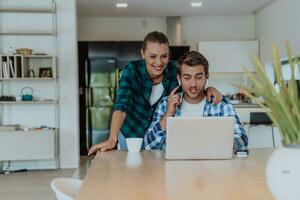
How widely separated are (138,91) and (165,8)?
4796 mm

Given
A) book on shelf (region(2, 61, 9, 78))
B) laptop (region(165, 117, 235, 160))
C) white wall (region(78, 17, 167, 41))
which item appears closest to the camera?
laptop (region(165, 117, 235, 160))

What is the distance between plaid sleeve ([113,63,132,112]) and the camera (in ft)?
8.76

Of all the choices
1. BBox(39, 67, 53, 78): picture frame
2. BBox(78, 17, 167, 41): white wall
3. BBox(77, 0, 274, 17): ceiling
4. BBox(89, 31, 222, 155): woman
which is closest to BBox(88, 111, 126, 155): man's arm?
BBox(89, 31, 222, 155): woman

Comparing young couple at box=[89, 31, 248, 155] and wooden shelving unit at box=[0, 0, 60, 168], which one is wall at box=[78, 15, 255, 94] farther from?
young couple at box=[89, 31, 248, 155]

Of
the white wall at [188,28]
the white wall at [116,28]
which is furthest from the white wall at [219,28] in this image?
the white wall at [116,28]

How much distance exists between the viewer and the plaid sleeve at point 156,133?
7.91 feet


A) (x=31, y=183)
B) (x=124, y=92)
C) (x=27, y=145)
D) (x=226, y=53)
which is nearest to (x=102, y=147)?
(x=124, y=92)

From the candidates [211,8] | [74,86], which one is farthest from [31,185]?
[211,8]

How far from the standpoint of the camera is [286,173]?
1096 millimetres

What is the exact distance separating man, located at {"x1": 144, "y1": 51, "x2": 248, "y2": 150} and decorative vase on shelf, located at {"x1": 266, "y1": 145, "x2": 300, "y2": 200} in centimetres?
121

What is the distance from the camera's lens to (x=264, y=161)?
202cm

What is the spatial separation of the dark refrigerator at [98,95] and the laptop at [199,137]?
557 centimetres

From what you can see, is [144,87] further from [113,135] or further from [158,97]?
[113,135]

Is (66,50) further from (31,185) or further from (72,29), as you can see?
(31,185)
